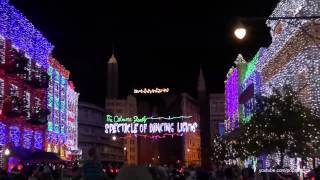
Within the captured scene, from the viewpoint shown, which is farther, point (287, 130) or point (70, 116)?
point (70, 116)

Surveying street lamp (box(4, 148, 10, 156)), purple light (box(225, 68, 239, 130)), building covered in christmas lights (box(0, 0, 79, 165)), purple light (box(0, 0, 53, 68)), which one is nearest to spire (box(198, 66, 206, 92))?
purple light (box(225, 68, 239, 130))

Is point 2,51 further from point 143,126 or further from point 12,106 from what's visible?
point 143,126

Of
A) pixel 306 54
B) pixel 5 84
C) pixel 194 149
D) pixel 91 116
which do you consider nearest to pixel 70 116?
pixel 5 84

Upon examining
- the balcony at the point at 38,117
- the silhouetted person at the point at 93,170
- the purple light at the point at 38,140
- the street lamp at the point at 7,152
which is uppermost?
the balcony at the point at 38,117

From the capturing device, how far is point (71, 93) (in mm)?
87000

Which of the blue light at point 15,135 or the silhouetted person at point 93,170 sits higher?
the blue light at point 15,135

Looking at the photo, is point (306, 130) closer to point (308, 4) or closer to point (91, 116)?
point (308, 4)

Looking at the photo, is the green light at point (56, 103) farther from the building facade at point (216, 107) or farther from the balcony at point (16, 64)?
the building facade at point (216, 107)

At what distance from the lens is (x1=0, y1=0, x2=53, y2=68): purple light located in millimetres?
47969

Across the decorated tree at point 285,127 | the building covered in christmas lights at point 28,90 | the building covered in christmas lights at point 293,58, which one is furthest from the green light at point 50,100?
the decorated tree at point 285,127

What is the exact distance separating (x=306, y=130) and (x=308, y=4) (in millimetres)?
10287

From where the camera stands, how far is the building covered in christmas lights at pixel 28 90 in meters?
48.0

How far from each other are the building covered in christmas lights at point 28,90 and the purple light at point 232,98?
1180 inches

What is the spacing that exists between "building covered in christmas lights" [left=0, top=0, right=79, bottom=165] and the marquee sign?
16.9 metres
